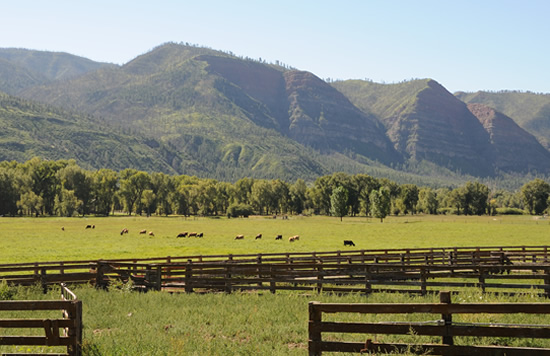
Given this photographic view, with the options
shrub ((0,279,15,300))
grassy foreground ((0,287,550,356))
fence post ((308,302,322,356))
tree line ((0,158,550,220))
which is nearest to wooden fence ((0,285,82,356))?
grassy foreground ((0,287,550,356))

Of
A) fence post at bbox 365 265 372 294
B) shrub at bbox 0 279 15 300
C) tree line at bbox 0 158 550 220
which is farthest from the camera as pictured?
tree line at bbox 0 158 550 220

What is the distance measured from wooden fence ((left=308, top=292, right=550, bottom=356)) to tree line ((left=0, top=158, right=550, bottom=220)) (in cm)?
13459

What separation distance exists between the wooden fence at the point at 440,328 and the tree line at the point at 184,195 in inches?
5299

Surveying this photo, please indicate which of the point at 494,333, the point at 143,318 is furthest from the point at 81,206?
the point at 494,333

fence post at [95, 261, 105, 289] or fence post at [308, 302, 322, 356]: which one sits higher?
fence post at [308, 302, 322, 356]

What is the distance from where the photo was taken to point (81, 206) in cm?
15262

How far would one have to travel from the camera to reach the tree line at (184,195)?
490 ft

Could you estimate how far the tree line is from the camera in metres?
149

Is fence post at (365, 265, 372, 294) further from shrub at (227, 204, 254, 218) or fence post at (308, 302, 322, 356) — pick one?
shrub at (227, 204, 254, 218)

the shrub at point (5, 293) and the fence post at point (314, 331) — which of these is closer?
the fence post at point (314, 331)

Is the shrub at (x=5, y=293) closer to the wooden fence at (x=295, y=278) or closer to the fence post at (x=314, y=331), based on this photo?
the wooden fence at (x=295, y=278)

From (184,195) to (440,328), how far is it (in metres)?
159

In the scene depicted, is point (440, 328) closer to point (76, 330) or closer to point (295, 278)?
point (76, 330)

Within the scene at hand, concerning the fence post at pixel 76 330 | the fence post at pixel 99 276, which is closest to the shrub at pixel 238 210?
the fence post at pixel 99 276
